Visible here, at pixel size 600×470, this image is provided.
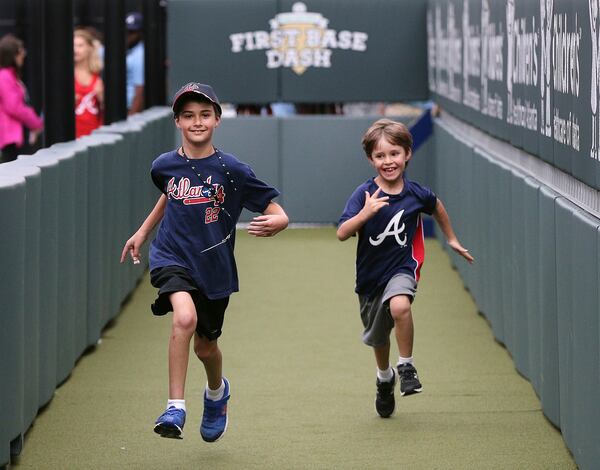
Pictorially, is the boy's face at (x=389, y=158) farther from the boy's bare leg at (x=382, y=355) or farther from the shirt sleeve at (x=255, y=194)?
the boy's bare leg at (x=382, y=355)

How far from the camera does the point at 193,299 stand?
645cm

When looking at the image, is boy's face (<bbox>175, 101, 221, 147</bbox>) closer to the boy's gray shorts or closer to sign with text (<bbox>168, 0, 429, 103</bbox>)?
the boy's gray shorts

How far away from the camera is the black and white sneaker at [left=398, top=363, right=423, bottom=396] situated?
7.09m

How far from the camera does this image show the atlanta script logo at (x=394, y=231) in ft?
23.5

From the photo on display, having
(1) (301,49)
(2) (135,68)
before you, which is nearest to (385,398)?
(1) (301,49)

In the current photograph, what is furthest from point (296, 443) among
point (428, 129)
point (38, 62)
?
point (38, 62)

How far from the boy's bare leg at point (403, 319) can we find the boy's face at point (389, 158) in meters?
0.60

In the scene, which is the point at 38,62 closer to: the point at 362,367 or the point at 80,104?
the point at 80,104

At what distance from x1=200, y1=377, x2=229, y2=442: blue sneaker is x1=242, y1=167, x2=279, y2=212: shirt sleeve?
924 millimetres

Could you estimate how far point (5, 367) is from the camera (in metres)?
6.30

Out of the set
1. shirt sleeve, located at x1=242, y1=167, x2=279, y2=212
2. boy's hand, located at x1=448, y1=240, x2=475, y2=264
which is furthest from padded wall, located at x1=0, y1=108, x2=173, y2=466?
boy's hand, located at x1=448, y1=240, x2=475, y2=264

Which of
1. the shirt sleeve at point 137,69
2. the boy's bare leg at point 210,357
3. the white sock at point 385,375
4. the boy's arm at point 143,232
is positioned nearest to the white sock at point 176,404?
the boy's bare leg at point 210,357

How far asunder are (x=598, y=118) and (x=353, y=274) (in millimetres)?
7478

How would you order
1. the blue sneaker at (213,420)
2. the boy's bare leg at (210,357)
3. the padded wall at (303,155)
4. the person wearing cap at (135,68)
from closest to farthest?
the boy's bare leg at (210,357), the blue sneaker at (213,420), the padded wall at (303,155), the person wearing cap at (135,68)
